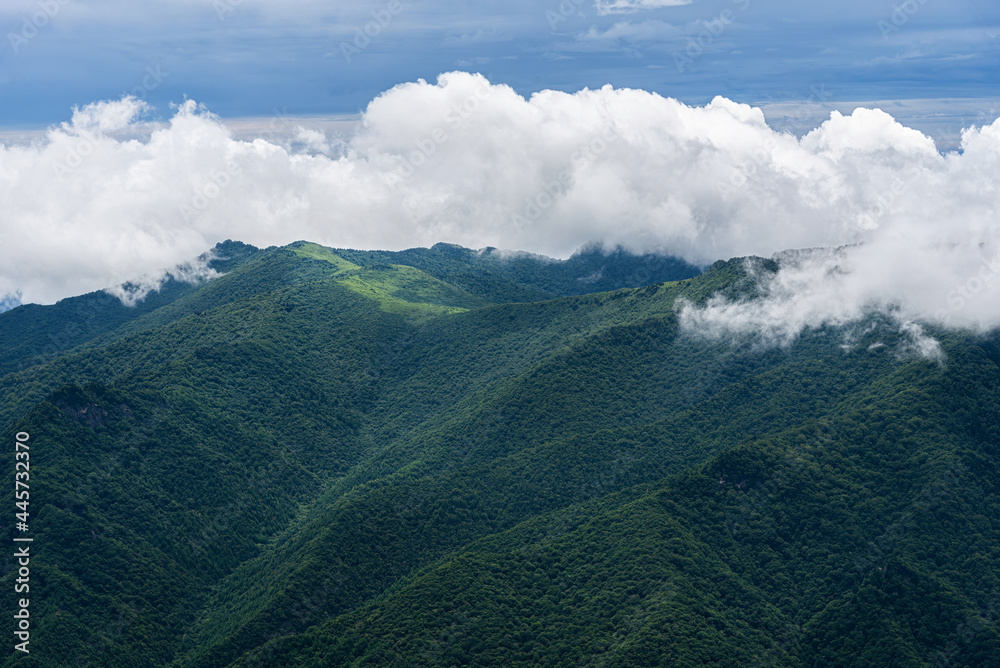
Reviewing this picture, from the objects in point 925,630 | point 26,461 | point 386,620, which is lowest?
point 925,630

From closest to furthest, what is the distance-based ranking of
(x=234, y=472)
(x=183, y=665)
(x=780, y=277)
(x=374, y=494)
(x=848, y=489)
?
(x=183, y=665), (x=848, y=489), (x=374, y=494), (x=234, y=472), (x=780, y=277)

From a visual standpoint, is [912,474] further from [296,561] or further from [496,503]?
[296,561]

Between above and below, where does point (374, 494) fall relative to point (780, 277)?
below

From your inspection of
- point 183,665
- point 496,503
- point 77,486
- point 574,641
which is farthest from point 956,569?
point 77,486

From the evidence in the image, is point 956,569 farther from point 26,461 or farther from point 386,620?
point 26,461

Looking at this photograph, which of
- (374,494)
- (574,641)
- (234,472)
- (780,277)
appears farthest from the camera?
(780,277)

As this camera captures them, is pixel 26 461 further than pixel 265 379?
No

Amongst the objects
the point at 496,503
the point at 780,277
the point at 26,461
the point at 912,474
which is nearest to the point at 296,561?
the point at 496,503
